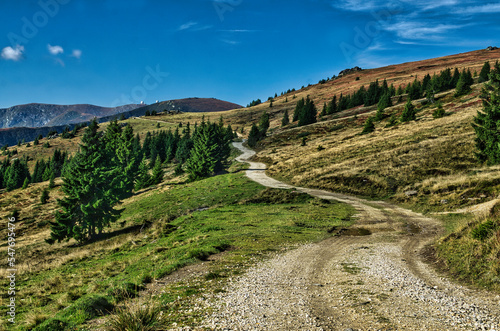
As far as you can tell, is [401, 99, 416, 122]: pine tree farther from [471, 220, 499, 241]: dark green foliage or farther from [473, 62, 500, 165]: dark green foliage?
[471, 220, 499, 241]: dark green foliage

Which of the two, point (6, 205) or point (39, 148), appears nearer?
point (6, 205)

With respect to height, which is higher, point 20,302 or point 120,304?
point 120,304

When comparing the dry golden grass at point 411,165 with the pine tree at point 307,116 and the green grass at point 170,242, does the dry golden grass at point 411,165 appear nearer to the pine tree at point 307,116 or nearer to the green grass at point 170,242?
the green grass at point 170,242

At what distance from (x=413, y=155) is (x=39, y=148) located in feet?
677

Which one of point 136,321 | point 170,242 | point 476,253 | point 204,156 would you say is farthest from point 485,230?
point 204,156

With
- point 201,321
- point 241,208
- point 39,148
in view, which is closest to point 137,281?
point 201,321

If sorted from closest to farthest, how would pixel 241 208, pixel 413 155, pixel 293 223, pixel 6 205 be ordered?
1. pixel 293 223
2. pixel 241 208
3. pixel 413 155
4. pixel 6 205

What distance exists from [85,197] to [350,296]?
32.8 meters

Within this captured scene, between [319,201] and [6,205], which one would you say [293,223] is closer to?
[319,201]

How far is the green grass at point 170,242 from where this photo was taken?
380 inches

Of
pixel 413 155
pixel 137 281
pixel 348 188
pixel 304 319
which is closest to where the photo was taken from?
pixel 304 319

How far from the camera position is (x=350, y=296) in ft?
26.7

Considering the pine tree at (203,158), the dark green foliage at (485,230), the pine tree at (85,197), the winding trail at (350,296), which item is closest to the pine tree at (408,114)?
the pine tree at (203,158)

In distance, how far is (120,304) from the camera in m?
8.34
